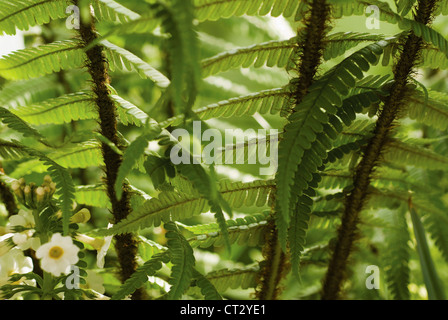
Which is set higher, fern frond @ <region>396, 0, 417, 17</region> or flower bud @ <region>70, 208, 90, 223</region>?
fern frond @ <region>396, 0, 417, 17</region>

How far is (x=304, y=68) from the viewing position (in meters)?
0.78

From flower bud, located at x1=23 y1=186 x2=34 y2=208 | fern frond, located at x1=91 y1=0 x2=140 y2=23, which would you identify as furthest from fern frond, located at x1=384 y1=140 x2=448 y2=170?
flower bud, located at x1=23 y1=186 x2=34 y2=208

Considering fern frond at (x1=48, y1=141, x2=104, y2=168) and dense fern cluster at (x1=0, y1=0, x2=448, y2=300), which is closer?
dense fern cluster at (x1=0, y1=0, x2=448, y2=300)

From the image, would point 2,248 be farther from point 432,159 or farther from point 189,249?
point 432,159

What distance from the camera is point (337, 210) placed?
1.01 m

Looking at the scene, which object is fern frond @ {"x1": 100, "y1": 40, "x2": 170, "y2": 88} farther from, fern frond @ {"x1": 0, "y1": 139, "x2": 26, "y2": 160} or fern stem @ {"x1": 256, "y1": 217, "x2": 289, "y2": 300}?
fern stem @ {"x1": 256, "y1": 217, "x2": 289, "y2": 300}

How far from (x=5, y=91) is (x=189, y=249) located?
Result: 964 millimetres

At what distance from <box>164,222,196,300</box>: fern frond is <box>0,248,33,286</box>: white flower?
283 millimetres

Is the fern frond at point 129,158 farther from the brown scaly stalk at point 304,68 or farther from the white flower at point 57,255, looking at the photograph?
the brown scaly stalk at point 304,68

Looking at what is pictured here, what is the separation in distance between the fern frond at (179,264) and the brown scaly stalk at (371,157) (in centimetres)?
40

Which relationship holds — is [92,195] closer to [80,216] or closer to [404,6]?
[80,216]

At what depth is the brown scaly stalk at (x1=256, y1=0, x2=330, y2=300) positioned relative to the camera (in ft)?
2.43

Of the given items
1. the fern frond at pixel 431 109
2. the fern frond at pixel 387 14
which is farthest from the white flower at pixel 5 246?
the fern frond at pixel 431 109
